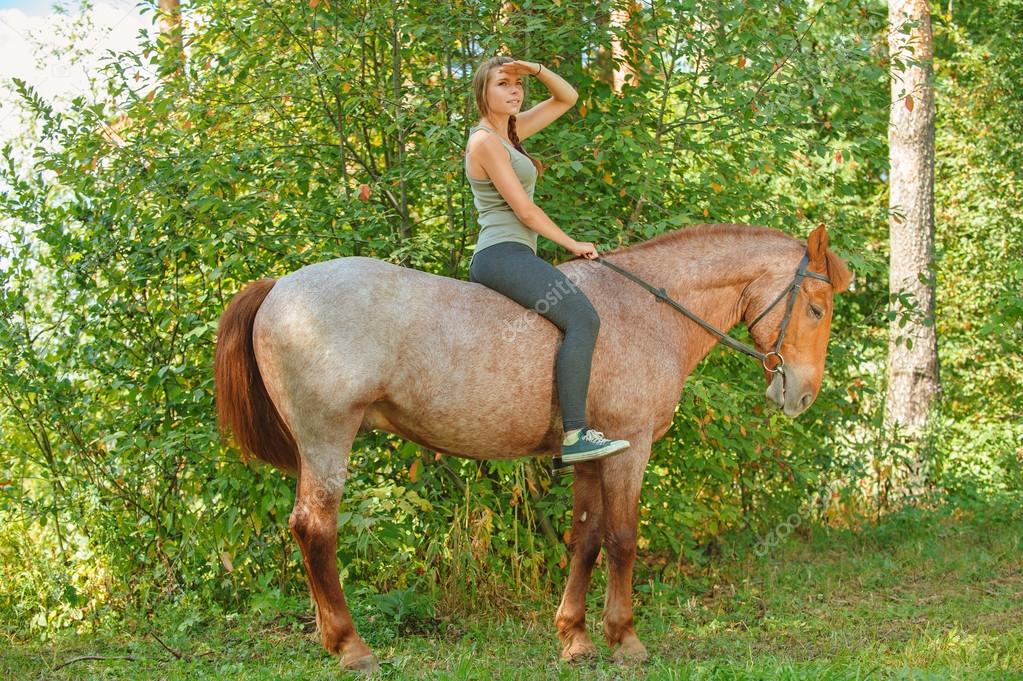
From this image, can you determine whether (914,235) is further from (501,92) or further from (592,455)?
(592,455)

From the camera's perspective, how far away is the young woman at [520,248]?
423cm

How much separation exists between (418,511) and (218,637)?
1.41m

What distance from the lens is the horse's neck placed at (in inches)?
185

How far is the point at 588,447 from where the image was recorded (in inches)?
165

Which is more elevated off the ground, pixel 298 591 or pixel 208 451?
pixel 208 451

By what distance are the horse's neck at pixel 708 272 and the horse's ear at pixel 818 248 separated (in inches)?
4.3

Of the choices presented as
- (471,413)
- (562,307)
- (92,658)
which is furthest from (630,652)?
(92,658)

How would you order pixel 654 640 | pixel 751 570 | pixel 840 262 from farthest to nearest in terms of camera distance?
pixel 751 570
pixel 654 640
pixel 840 262

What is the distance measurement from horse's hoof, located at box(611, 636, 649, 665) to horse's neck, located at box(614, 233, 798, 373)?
142 centimetres

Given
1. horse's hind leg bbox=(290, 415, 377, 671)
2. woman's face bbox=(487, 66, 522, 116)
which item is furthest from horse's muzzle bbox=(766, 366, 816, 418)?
horse's hind leg bbox=(290, 415, 377, 671)

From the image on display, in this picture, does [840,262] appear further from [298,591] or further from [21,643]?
[21,643]

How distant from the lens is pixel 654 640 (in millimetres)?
5105

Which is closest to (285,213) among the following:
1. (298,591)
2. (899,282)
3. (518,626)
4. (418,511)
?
(418,511)

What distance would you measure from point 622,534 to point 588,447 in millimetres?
587
